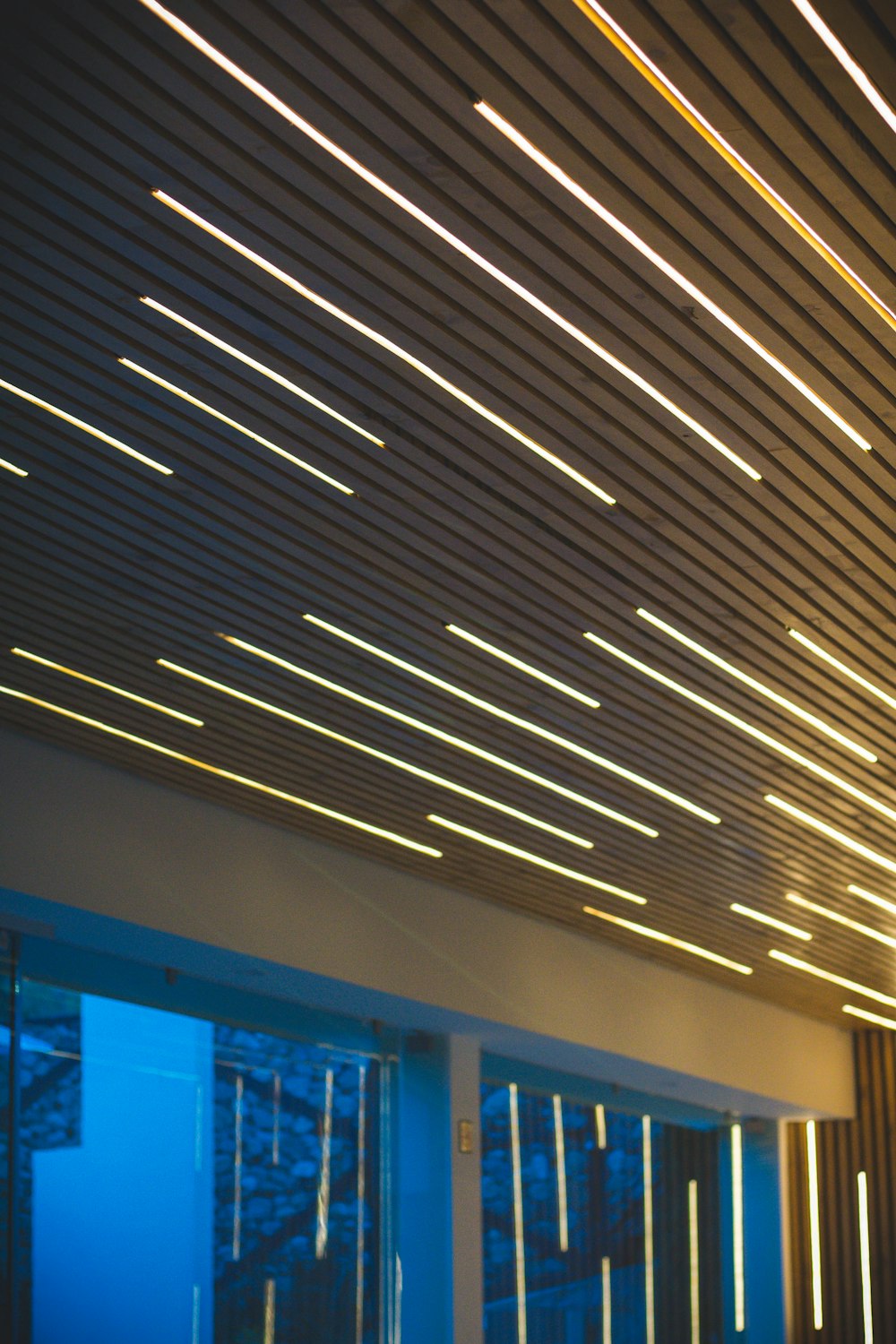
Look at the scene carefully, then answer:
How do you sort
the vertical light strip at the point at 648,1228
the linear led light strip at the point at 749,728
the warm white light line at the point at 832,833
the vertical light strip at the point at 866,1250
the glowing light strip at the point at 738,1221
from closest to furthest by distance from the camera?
the linear led light strip at the point at 749,728 → the warm white light line at the point at 832,833 → the vertical light strip at the point at 648,1228 → the vertical light strip at the point at 866,1250 → the glowing light strip at the point at 738,1221

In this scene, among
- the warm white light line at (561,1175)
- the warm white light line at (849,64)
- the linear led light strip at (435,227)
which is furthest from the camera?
the warm white light line at (561,1175)

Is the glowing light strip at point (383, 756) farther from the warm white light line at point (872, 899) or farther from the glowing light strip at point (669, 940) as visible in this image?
the warm white light line at point (872, 899)

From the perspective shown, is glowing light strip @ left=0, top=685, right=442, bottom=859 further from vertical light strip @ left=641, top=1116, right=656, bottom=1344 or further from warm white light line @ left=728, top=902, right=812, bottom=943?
vertical light strip @ left=641, top=1116, right=656, bottom=1344

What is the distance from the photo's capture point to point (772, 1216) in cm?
1590

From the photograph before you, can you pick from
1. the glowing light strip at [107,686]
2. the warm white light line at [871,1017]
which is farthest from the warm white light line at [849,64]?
the warm white light line at [871,1017]

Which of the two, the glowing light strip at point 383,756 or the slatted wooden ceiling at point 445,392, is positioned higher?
the slatted wooden ceiling at point 445,392

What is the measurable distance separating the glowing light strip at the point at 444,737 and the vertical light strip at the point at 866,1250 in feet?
24.7

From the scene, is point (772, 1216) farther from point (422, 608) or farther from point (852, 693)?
point (422, 608)

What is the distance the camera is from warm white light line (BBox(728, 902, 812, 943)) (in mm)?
11484

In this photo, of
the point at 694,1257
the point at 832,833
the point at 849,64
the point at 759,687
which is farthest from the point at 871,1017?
the point at 849,64

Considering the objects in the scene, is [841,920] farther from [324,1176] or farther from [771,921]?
[324,1176]

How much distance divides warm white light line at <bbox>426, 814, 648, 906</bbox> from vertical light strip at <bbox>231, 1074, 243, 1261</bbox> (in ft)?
7.45

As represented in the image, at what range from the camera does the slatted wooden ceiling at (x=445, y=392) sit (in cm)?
407

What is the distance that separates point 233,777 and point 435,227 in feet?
15.6
